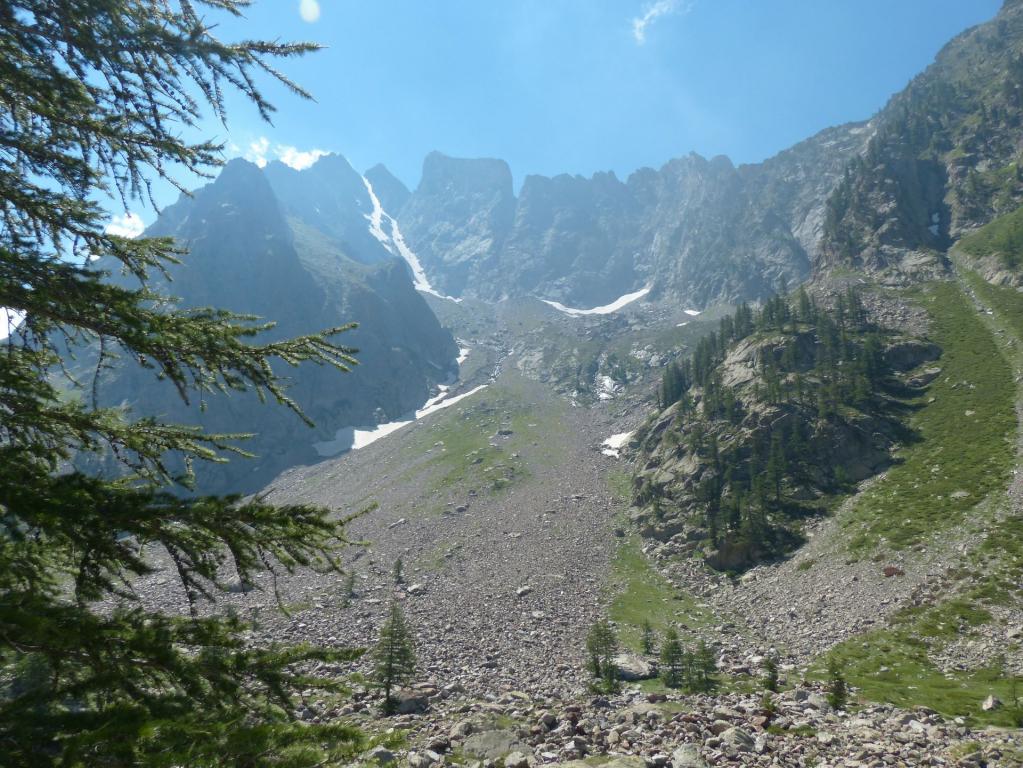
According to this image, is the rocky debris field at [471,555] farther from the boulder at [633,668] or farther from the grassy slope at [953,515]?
the grassy slope at [953,515]

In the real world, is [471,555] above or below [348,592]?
above

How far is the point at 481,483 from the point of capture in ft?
335

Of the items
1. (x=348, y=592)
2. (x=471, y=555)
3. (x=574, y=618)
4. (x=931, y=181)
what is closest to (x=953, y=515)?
(x=574, y=618)

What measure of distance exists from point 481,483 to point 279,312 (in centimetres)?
13283

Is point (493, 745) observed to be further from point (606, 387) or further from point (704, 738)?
point (606, 387)

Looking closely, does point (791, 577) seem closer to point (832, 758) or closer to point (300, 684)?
point (832, 758)

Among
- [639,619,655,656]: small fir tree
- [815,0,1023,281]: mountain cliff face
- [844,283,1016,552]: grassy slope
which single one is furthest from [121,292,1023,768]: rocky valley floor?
[815,0,1023,281]: mountain cliff face

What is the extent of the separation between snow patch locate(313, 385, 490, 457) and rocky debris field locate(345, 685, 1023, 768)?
466 ft

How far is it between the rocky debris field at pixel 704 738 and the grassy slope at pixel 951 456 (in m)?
34.3

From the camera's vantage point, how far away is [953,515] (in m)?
45.1

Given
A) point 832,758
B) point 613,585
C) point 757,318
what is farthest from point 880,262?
point 832,758

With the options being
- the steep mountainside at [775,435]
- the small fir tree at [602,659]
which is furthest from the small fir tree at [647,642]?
the steep mountainside at [775,435]

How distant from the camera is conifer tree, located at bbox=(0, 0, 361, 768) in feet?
13.4

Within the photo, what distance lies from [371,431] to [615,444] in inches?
3426
